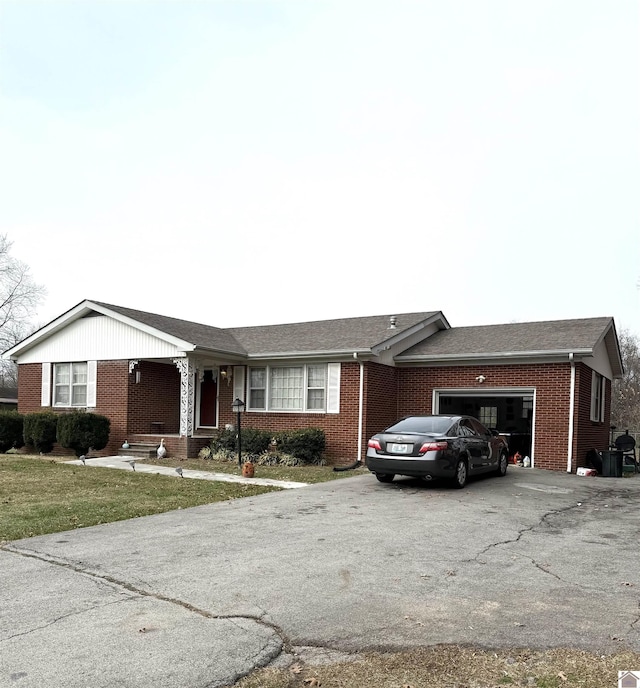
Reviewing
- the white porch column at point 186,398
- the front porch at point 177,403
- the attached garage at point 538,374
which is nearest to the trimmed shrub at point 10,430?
the front porch at point 177,403

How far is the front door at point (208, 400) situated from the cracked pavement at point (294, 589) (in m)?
11.4

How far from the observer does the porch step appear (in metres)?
18.8

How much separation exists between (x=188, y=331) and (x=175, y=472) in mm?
6134

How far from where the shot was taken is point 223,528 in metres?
8.41

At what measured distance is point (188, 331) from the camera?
20.2 meters

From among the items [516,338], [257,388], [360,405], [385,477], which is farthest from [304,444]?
[516,338]

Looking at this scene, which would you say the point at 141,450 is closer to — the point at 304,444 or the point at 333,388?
the point at 304,444

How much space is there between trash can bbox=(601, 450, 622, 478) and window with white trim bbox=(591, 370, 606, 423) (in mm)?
1878

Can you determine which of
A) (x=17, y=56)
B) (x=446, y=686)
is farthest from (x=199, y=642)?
(x=17, y=56)

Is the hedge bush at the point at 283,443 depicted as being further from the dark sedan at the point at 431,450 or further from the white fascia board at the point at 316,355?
the dark sedan at the point at 431,450

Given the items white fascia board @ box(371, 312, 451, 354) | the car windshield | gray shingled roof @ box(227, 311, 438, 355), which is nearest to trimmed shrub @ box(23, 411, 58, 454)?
gray shingled roof @ box(227, 311, 438, 355)

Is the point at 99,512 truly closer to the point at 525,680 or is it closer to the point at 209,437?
the point at 525,680

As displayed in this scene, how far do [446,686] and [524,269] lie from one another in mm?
24776

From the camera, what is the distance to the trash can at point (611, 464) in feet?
54.0
